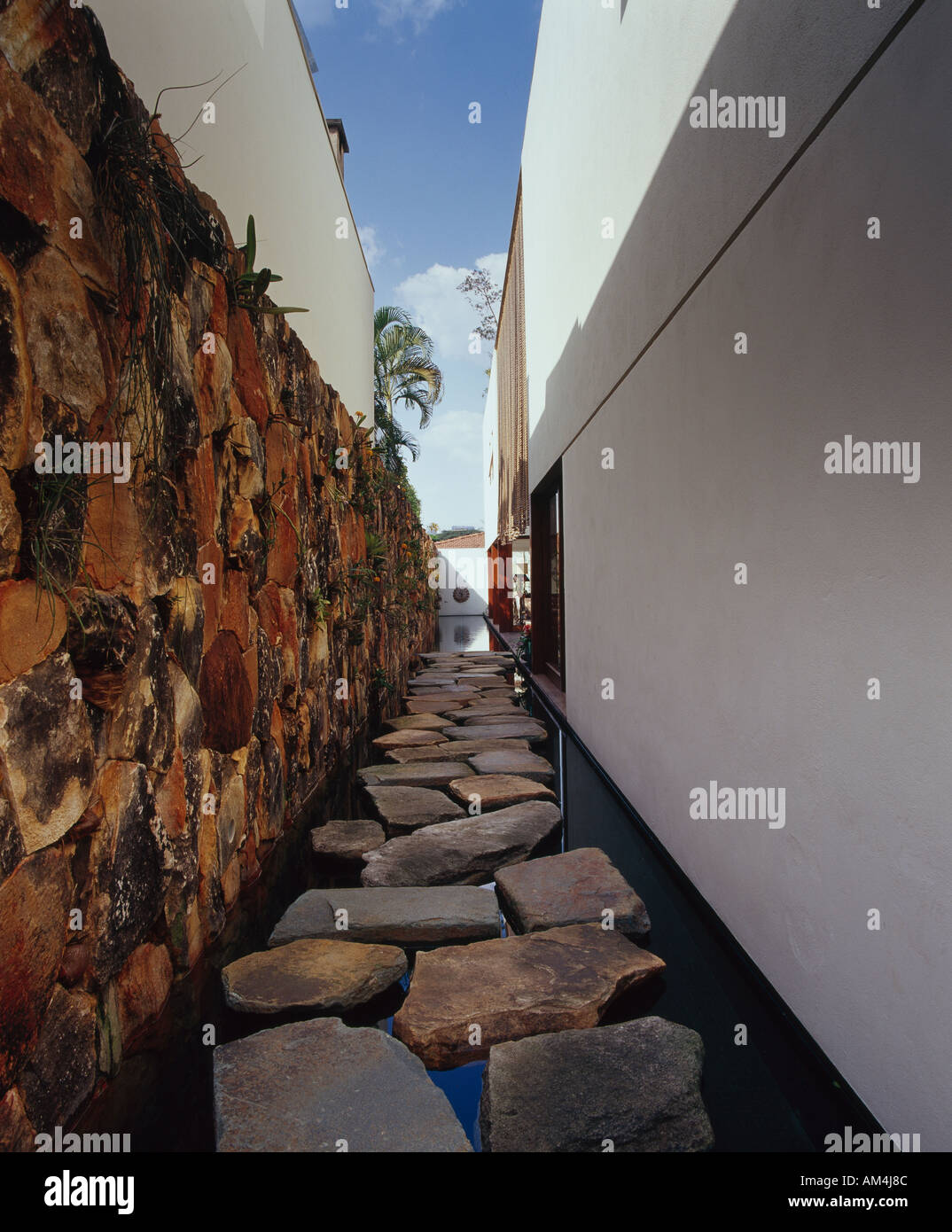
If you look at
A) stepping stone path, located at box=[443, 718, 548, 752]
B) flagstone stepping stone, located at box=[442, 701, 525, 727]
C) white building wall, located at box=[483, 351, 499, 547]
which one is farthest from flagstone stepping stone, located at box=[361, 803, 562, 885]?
white building wall, located at box=[483, 351, 499, 547]

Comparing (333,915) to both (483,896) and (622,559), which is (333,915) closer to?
(483,896)

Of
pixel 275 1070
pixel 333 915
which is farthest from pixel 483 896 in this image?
pixel 275 1070

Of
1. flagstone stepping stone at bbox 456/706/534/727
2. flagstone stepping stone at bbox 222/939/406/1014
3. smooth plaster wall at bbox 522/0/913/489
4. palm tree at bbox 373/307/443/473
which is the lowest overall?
flagstone stepping stone at bbox 222/939/406/1014

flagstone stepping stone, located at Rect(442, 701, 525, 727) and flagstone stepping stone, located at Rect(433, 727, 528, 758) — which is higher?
flagstone stepping stone, located at Rect(442, 701, 525, 727)

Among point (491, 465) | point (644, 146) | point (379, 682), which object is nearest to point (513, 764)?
point (379, 682)

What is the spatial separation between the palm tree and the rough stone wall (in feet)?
36.4

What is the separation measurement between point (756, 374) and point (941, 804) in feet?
3.84

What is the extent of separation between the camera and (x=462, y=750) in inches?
183

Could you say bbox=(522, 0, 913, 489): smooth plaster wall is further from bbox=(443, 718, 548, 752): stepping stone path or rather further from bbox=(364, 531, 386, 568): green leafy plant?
bbox=(443, 718, 548, 752): stepping stone path

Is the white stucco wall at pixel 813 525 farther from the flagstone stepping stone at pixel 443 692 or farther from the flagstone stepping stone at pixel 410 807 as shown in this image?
the flagstone stepping stone at pixel 443 692

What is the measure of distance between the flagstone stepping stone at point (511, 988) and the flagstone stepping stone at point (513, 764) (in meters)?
1.84

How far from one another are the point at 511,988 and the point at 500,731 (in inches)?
131

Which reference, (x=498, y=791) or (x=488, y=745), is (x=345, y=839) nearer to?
(x=498, y=791)

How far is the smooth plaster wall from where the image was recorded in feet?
5.37
